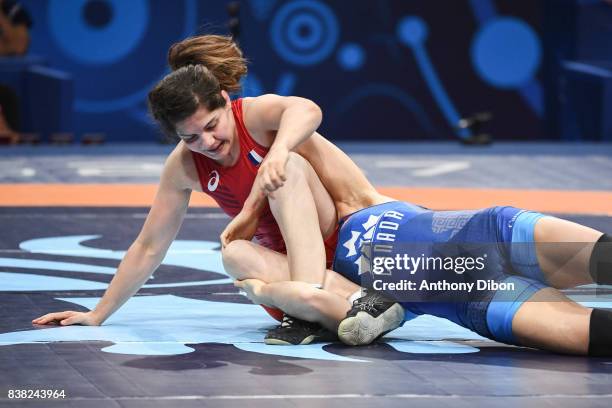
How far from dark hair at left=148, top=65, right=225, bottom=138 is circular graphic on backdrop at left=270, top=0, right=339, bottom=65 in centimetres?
1085

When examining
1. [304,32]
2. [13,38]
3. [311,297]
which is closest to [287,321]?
[311,297]

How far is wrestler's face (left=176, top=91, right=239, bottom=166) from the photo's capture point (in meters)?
3.49

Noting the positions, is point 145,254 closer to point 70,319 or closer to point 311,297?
point 70,319

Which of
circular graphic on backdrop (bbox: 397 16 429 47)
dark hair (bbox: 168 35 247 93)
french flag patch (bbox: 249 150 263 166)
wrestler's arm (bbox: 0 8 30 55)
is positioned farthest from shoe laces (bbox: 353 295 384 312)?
circular graphic on backdrop (bbox: 397 16 429 47)

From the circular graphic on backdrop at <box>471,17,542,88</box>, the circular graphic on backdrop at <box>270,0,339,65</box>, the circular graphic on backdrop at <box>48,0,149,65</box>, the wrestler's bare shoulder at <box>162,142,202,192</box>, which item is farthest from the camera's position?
the circular graphic on backdrop at <box>471,17,542,88</box>

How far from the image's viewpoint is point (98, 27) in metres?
14.1

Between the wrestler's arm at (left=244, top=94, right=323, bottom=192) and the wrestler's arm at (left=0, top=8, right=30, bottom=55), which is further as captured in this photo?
the wrestler's arm at (left=0, top=8, right=30, bottom=55)

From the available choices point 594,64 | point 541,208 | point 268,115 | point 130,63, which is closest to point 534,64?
point 594,64

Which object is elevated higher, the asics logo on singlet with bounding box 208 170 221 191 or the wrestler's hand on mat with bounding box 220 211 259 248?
the asics logo on singlet with bounding box 208 170 221 191

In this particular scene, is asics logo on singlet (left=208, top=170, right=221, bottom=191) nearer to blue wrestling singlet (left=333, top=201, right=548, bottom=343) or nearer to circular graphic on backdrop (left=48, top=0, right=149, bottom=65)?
blue wrestling singlet (left=333, top=201, right=548, bottom=343)

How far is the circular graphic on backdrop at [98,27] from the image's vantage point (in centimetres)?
1409

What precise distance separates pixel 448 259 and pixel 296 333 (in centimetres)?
53

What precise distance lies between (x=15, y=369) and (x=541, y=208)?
16.9 ft

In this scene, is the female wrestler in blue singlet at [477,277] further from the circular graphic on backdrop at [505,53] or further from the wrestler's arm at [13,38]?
the circular graphic on backdrop at [505,53]
